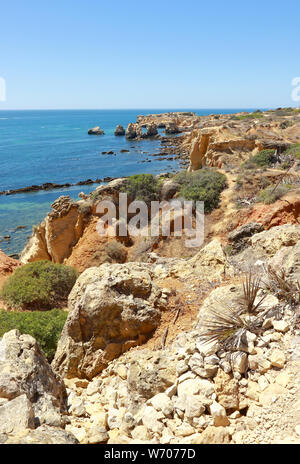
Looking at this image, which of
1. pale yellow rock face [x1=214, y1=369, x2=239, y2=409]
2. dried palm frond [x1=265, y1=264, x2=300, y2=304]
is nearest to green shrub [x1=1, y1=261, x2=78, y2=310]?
dried palm frond [x1=265, y1=264, x2=300, y2=304]

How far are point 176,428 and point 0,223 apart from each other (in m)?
28.7

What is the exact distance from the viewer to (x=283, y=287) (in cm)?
457

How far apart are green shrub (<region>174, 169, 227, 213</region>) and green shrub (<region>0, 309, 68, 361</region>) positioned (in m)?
9.38

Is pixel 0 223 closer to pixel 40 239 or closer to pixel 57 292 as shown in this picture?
pixel 40 239

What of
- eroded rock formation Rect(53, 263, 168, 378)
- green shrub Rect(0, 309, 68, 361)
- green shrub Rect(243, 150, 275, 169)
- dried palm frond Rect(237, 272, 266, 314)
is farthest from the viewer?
green shrub Rect(243, 150, 275, 169)

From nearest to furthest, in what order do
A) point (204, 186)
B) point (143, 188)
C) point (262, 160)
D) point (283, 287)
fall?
point (283, 287)
point (204, 186)
point (143, 188)
point (262, 160)

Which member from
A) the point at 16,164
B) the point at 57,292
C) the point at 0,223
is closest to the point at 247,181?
the point at 57,292

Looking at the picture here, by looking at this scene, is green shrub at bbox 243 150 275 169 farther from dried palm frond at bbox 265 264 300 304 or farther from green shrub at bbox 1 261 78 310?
dried palm frond at bbox 265 264 300 304

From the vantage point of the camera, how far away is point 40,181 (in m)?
42.0

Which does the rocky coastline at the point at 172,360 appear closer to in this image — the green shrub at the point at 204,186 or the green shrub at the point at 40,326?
the green shrub at the point at 40,326

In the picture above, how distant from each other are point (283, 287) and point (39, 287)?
29.9 ft

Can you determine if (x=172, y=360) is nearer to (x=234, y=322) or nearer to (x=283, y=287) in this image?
(x=234, y=322)

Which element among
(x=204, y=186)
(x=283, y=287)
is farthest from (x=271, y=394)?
(x=204, y=186)

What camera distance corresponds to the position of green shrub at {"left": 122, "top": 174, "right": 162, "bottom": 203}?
55.9 feet
